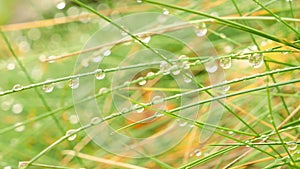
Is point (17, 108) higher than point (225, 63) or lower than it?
higher

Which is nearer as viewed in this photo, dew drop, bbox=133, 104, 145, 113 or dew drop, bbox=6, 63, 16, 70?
dew drop, bbox=133, 104, 145, 113

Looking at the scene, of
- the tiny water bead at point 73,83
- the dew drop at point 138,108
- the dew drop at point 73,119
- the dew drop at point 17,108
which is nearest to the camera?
the dew drop at point 138,108

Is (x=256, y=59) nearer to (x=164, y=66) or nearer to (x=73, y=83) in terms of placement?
(x=164, y=66)

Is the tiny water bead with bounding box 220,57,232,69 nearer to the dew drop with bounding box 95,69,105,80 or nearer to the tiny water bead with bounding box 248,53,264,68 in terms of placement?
the tiny water bead with bounding box 248,53,264,68

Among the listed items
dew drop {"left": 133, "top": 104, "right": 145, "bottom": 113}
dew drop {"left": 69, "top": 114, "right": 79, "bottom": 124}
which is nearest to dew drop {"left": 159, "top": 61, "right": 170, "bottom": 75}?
dew drop {"left": 133, "top": 104, "right": 145, "bottom": 113}

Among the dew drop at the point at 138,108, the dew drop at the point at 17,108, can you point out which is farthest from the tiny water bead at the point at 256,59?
the dew drop at the point at 17,108

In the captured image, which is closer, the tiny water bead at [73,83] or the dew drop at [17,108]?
the tiny water bead at [73,83]

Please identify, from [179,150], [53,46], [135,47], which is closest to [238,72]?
[179,150]

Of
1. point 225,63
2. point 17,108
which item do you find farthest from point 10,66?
point 225,63

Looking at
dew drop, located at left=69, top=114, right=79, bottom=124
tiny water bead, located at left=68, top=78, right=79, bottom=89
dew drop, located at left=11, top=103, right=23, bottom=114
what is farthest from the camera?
dew drop, located at left=11, top=103, right=23, bottom=114

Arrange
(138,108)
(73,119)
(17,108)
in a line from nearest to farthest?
(138,108) < (73,119) < (17,108)

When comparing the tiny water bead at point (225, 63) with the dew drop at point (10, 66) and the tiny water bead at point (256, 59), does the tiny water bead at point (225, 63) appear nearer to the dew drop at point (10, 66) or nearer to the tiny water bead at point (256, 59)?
the tiny water bead at point (256, 59)

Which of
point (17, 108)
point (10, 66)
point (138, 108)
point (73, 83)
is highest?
point (10, 66)

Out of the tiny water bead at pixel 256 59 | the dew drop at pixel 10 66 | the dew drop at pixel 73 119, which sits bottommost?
the tiny water bead at pixel 256 59
